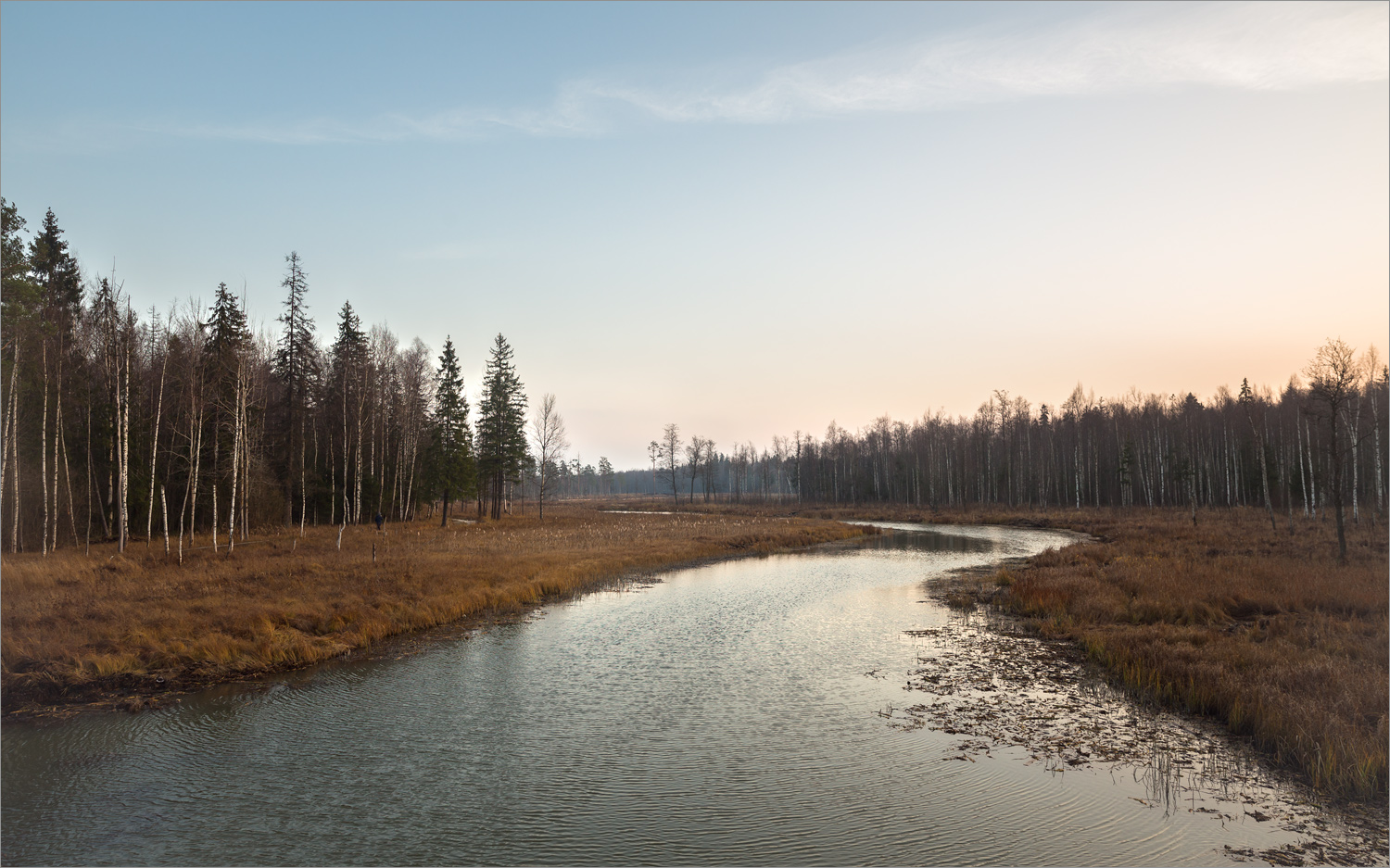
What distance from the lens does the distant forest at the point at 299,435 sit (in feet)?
92.0

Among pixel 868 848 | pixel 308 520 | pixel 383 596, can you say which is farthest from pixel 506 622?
pixel 308 520

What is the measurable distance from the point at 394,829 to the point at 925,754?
7.63 metres

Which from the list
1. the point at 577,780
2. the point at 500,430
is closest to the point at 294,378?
the point at 500,430

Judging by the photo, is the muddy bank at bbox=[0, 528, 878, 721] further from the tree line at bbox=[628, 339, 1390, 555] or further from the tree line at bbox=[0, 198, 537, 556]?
the tree line at bbox=[628, 339, 1390, 555]

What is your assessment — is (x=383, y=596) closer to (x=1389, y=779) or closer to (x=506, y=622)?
(x=506, y=622)

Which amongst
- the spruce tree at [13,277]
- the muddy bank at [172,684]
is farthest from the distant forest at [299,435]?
the muddy bank at [172,684]

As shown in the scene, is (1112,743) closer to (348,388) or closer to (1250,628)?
(1250,628)

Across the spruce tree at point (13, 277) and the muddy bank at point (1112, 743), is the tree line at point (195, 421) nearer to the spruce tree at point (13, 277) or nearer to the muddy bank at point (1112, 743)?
the spruce tree at point (13, 277)

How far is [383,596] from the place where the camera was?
68.2 ft

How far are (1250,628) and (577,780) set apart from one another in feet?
52.8

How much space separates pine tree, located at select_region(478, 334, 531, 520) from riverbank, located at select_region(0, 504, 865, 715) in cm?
2277

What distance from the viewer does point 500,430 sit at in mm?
61125

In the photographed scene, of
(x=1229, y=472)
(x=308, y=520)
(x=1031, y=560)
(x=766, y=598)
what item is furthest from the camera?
(x=1229, y=472)

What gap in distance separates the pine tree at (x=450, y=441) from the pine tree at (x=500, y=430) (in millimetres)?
4269
